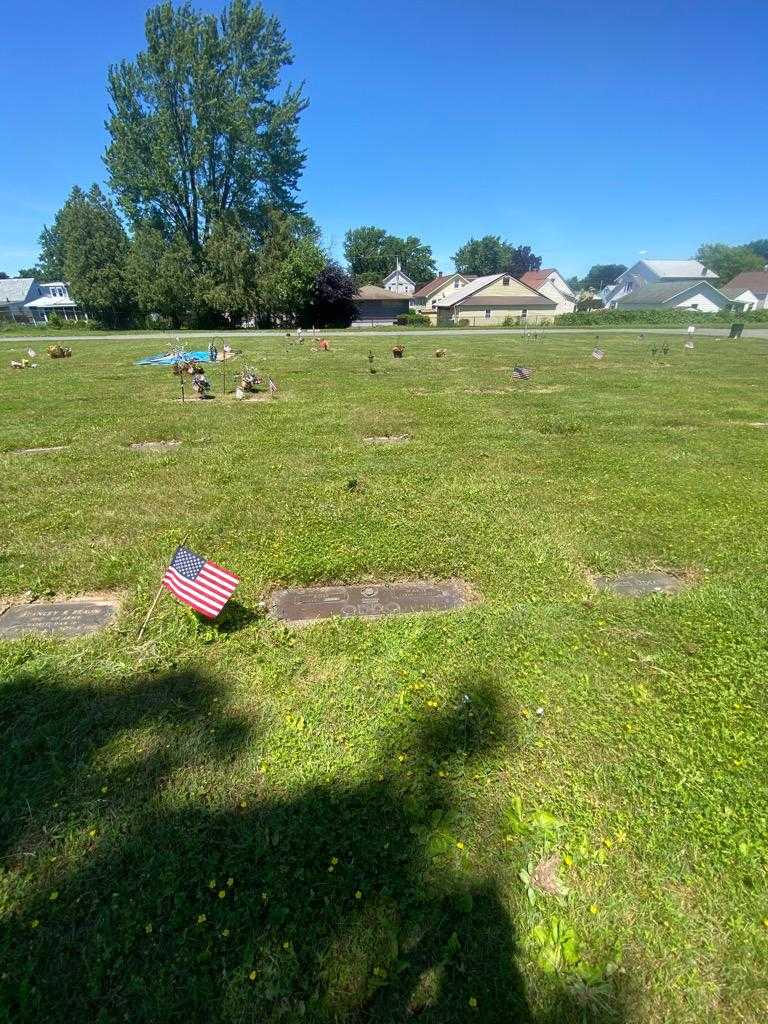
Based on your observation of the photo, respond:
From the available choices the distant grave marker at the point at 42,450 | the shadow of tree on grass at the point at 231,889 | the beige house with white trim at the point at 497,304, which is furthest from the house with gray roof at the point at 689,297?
the shadow of tree on grass at the point at 231,889

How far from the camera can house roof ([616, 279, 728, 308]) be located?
5962 centimetres

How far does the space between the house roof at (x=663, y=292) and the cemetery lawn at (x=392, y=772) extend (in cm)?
6834

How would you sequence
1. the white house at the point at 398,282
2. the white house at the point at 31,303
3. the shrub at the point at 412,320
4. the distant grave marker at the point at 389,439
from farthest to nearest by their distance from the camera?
the white house at the point at 398,282 < the white house at the point at 31,303 < the shrub at the point at 412,320 < the distant grave marker at the point at 389,439

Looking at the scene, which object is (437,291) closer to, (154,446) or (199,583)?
(154,446)

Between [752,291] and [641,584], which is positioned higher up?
[752,291]

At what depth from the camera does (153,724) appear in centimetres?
253

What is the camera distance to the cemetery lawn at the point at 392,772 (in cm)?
165

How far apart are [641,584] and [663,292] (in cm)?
7272

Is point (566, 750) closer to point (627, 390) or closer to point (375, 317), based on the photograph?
point (627, 390)

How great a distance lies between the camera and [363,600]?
11.9ft

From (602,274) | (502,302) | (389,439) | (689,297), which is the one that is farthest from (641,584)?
(602,274)

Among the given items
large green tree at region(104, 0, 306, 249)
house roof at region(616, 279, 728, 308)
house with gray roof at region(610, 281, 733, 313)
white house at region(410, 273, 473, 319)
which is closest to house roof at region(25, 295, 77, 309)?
large green tree at region(104, 0, 306, 249)

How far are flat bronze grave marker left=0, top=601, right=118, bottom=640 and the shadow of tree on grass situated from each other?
2.62ft

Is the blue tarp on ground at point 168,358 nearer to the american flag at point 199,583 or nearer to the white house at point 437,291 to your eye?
the american flag at point 199,583
